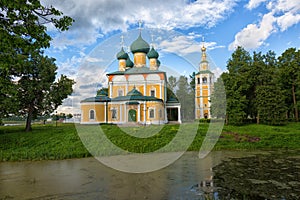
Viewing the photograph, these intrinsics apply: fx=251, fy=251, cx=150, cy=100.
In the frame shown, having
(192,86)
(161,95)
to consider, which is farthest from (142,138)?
(192,86)

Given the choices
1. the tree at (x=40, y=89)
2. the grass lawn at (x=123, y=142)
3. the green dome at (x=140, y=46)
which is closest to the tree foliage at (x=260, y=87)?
the grass lawn at (x=123, y=142)

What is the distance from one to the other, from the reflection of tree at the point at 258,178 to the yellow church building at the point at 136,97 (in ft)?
A: 39.2

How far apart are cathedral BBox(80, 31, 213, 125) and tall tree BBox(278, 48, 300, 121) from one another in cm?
848

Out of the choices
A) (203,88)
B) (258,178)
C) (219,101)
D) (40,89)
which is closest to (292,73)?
(219,101)

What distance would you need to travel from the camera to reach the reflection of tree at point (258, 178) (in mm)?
5961

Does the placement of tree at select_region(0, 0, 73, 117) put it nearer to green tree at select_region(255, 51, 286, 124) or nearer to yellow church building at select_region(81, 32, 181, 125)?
yellow church building at select_region(81, 32, 181, 125)

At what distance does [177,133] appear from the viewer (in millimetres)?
16172

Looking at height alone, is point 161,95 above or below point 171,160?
above

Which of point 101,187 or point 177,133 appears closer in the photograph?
point 101,187

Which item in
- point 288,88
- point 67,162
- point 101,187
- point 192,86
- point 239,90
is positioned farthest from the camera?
point 192,86

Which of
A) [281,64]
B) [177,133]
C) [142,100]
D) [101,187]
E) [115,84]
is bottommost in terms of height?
[101,187]

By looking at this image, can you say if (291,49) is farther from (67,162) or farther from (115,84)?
(67,162)

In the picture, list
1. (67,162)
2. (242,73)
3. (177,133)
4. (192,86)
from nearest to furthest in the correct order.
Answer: (67,162) → (177,133) → (242,73) → (192,86)

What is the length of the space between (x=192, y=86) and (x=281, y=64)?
17116 millimetres
